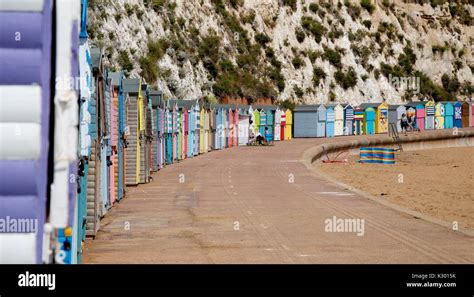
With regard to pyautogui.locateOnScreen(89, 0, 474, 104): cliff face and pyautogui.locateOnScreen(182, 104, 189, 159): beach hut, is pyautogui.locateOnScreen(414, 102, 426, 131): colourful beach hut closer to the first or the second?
pyautogui.locateOnScreen(89, 0, 474, 104): cliff face

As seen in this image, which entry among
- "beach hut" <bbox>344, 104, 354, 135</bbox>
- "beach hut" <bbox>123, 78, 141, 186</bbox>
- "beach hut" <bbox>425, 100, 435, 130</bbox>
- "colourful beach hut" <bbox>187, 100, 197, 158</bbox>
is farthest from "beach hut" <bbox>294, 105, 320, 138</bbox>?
"beach hut" <bbox>123, 78, 141, 186</bbox>

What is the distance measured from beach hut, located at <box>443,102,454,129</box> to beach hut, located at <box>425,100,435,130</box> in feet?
8.41

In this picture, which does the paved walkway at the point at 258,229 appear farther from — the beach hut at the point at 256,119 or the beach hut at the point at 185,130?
the beach hut at the point at 256,119

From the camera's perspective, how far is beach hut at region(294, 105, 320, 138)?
72.6 m

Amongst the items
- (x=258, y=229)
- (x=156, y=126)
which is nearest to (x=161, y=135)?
(x=156, y=126)

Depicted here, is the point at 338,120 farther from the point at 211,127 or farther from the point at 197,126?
the point at 197,126

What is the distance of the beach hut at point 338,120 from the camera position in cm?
7588

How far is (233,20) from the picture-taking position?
281ft

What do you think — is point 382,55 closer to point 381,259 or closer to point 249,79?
point 249,79

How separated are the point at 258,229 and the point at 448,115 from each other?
253 ft
